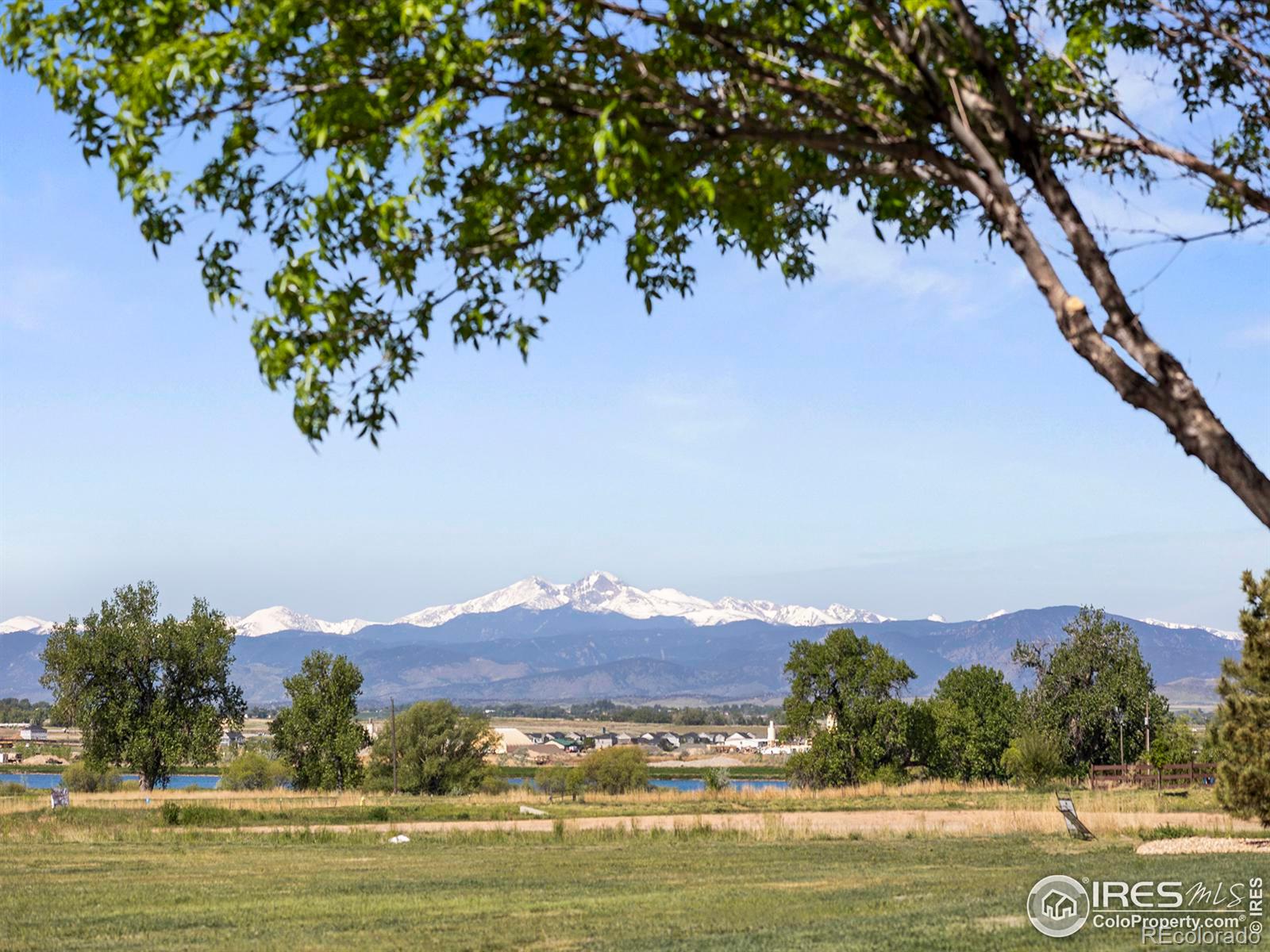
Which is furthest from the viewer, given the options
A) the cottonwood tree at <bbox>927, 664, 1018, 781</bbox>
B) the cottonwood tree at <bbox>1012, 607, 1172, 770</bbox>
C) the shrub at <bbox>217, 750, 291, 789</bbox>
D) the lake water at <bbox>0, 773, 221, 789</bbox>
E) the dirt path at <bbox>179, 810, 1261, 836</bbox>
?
the lake water at <bbox>0, 773, 221, 789</bbox>

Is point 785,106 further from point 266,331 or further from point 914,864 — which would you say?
point 914,864

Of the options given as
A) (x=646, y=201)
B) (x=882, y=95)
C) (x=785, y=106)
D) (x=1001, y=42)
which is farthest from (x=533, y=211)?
(x=1001, y=42)

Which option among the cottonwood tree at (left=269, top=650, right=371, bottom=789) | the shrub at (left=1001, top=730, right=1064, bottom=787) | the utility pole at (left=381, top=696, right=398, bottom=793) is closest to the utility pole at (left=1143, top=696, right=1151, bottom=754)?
the shrub at (left=1001, top=730, right=1064, bottom=787)

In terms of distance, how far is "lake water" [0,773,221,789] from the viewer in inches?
3680

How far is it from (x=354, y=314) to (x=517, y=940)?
8.35m

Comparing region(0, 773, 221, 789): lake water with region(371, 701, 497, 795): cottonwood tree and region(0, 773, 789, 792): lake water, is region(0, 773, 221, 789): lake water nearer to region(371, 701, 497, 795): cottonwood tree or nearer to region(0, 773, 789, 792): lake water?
region(0, 773, 789, 792): lake water

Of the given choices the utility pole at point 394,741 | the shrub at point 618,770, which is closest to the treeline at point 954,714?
the shrub at point 618,770

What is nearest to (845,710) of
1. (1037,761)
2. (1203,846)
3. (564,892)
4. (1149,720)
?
(1037,761)

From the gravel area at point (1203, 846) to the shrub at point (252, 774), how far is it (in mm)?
63133

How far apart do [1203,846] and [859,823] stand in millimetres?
13397

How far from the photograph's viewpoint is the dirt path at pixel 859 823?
96.1 ft

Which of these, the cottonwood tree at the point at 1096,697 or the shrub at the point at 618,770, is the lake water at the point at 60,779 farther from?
the cottonwood tree at the point at 1096,697

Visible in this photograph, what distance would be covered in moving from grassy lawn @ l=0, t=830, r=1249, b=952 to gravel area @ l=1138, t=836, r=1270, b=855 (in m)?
0.60

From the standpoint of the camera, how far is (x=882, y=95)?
765cm
